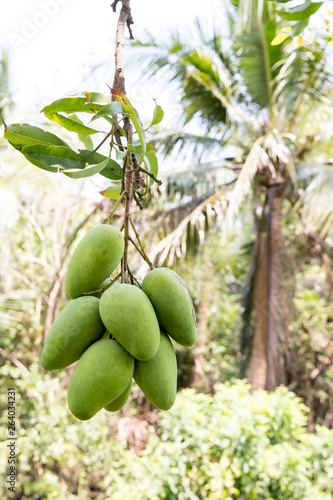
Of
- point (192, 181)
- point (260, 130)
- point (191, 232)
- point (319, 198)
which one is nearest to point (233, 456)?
point (191, 232)

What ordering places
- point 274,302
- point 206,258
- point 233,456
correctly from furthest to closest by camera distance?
point 206,258
point 274,302
point 233,456

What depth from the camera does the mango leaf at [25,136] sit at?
50 cm

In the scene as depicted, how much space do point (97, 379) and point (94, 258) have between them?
0.45ft

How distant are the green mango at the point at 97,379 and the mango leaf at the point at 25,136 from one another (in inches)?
10.1

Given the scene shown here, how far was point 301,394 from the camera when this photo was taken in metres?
5.21

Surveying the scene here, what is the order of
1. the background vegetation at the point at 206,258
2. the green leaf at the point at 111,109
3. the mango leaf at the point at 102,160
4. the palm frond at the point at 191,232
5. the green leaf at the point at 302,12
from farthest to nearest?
the palm frond at the point at 191,232
the background vegetation at the point at 206,258
the green leaf at the point at 302,12
the mango leaf at the point at 102,160
the green leaf at the point at 111,109

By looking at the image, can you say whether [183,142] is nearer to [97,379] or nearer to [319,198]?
[319,198]

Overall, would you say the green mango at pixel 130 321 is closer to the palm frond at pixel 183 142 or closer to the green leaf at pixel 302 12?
the green leaf at pixel 302 12

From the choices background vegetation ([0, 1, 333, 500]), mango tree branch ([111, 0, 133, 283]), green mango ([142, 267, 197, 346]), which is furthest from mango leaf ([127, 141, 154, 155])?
background vegetation ([0, 1, 333, 500])

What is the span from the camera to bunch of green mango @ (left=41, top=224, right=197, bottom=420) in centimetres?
46

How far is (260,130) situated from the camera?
4.14 metres

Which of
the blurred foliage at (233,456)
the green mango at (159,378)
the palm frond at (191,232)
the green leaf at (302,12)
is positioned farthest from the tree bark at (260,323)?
the green mango at (159,378)

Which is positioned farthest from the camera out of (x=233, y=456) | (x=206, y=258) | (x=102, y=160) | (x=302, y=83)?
(x=206, y=258)

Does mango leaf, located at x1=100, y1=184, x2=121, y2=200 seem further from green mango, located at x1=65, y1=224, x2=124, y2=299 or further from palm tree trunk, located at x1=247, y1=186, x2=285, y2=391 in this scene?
palm tree trunk, located at x1=247, y1=186, x2=285, y2=391
